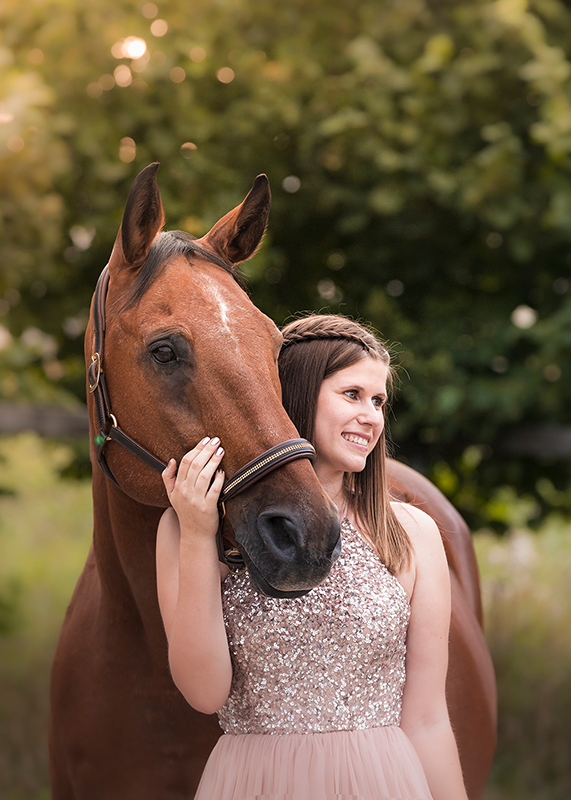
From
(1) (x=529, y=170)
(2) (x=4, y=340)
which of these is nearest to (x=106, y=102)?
(2) (x=4, y=340)

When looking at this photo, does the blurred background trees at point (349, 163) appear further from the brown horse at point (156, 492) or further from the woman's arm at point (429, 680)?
the woman's arm at point (429, 680)

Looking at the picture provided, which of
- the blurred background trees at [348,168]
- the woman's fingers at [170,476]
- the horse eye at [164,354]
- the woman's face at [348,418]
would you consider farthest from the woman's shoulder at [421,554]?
the blurred background trees at [348,168]

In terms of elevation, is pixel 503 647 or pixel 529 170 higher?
pixel 529 170

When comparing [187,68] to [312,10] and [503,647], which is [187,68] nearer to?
[312,10]

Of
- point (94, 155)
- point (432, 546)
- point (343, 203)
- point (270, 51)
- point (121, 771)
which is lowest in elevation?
point (121, 771)

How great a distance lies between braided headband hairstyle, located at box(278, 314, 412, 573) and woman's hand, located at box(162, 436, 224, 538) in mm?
292

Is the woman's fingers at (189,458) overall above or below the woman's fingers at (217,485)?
above

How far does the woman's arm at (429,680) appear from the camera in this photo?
152 cm

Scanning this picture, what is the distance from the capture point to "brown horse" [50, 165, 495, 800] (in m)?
1.35

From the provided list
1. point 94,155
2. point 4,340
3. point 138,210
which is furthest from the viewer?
point 4,340

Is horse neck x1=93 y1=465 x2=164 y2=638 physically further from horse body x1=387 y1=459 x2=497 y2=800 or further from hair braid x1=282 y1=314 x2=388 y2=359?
horse body x1=387 y1=459 x2=497 y2=800

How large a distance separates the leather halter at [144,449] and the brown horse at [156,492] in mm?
14

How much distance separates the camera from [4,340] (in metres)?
4.28

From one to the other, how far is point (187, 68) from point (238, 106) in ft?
1.01
